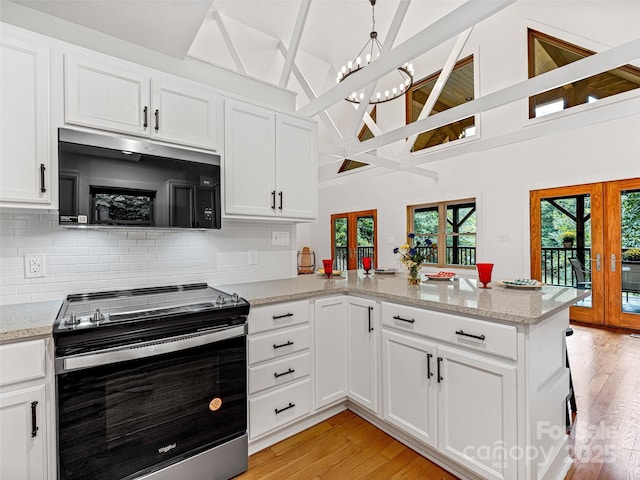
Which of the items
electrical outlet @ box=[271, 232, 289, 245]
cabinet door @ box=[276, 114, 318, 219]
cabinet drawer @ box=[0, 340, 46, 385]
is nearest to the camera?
cabinet drawer @ box=[0, 340, 46, 385]

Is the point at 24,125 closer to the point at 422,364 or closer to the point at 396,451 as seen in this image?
the point at 422,364

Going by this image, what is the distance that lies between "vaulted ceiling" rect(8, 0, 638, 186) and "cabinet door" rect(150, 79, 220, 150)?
30 cm

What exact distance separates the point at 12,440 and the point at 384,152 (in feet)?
24.0

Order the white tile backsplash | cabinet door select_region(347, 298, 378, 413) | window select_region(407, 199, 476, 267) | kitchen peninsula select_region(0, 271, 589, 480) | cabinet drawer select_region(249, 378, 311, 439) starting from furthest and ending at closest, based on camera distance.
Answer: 1. window select_region(407, 199, 476, 267)
2. cabinet door select_region(347, 298, 378, 413)
3. cabinet drawer select_region(249, 378, 311, 439)
4. the white tile backsplash
5. kitchen peninsula select_region(0, 271, 589, 480)

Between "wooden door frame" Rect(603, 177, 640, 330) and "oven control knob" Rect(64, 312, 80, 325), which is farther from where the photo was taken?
"wooden door frame" Rect(603, 177, 640, 330)

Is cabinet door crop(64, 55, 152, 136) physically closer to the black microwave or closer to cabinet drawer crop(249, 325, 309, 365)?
the black microwave

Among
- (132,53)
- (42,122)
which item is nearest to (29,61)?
(42,122)

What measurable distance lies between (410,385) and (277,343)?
0.81 meters

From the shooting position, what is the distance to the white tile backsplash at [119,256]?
1668 mm

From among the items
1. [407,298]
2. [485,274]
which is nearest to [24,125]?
[407,298]

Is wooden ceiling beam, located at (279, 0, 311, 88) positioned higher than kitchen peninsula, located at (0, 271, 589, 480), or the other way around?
wooden ceiling beam, located at (279, 0, 311, 88)

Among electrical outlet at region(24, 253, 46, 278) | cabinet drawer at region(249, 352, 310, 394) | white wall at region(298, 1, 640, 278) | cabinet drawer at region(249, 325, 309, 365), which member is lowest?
cabinet drawer at region(249, 352, 310, 394)

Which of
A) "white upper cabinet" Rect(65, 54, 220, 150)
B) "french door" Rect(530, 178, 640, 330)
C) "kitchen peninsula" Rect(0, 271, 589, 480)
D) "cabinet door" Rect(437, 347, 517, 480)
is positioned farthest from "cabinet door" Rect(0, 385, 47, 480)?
"french door" Rect(530, 178, 640, 330)

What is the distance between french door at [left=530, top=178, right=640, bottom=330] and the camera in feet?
14.2
